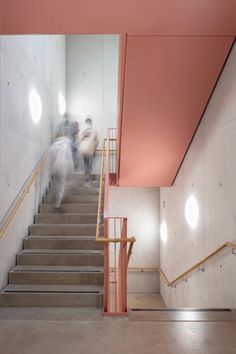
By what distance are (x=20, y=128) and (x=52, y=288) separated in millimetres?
2588

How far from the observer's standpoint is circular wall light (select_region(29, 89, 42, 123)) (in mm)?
5736

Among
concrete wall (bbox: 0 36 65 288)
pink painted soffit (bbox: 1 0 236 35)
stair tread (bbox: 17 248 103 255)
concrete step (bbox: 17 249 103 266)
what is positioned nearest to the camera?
pink painted soffit (bbox: 1 0 236 35)

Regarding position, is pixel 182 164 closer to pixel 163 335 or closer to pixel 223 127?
pixel 223 127

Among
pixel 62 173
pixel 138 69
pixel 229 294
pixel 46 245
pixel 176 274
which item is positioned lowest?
pixel 176 274

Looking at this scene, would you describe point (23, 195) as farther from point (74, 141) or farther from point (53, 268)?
point (74, 141)

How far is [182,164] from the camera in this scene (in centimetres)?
593

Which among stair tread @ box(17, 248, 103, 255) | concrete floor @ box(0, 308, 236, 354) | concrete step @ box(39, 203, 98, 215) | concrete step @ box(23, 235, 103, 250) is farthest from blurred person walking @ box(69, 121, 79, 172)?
concrete floor @ box(0, 308, 236, 354)

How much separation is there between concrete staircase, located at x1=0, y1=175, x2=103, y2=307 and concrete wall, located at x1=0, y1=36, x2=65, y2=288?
0.22 meters

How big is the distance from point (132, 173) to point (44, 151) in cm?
207

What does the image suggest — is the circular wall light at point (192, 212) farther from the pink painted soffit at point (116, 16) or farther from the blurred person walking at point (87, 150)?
the pink painted soffit at point (116, 16)

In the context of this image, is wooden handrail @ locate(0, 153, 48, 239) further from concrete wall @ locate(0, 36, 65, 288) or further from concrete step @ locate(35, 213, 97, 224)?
concrete step @ locate(35, 213, 97, 224)

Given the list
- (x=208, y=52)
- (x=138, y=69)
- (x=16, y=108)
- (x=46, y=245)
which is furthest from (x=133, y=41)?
(x=46, y=245)

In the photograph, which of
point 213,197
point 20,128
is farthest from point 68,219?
point 213,197

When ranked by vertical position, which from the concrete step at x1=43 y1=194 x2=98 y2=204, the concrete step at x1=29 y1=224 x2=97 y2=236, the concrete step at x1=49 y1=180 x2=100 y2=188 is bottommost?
the concrete step at x1=29 y1=224 x2=97 y2=236
